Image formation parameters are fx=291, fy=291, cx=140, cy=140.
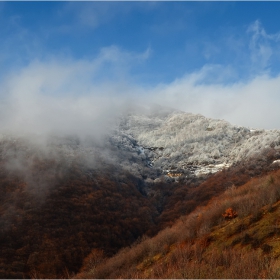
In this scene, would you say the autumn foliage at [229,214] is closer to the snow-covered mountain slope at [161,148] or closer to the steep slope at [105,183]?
the steep slope at [105,183]

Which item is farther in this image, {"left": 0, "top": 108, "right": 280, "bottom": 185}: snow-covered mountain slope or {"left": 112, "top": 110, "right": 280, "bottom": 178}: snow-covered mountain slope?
{"left": 112, "top": 110, "right": 280, "bottom": 178}: snow-covered mountain slope

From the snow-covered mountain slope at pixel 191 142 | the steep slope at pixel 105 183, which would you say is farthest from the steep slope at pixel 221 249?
the snow-covered mountain slope at pixel 191 142

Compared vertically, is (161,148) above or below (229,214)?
above

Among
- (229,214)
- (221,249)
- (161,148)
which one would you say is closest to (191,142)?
(161,148)

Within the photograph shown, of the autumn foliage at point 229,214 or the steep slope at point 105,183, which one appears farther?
the steep slope at point 105,183

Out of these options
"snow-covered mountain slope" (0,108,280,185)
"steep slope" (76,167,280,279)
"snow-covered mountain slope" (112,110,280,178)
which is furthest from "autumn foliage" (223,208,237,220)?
"snow-covered mountain slope" (112,110,280,178)

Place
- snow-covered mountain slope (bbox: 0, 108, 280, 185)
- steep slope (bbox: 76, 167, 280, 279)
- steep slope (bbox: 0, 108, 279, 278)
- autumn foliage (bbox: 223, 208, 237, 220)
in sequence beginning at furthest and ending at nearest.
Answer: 1. snow-covered mountain slope (bbox: 0, 108, 280, 185)
2. steep slope (bbox: 0, 108, 279, 278)
3. autumn foliage (bbox: 223, 208, 237, 220)
4. steep slope (bbox: 76, 167, 280, 279)

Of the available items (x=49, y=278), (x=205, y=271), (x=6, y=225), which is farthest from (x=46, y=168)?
(x=205, y=271)

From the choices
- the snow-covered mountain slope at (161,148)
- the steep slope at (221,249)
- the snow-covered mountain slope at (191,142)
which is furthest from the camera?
the snow-covered mountain slope at (191,142)

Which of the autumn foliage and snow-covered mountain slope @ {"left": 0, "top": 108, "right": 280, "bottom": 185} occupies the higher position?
snow-covered mountain slope @ {"left": 0, "top": 108, "right": 280, "bottom": 185}

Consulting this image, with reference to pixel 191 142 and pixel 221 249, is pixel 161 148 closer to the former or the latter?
pixel 191 142

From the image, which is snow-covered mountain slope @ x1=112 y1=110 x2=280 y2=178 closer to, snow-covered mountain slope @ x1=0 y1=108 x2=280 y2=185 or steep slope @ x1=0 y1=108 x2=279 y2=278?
snow-covered mountain slope @ x1=0 y1=108 x2=280 y2=185

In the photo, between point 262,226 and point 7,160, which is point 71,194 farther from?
point 262,226

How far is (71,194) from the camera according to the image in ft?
221
